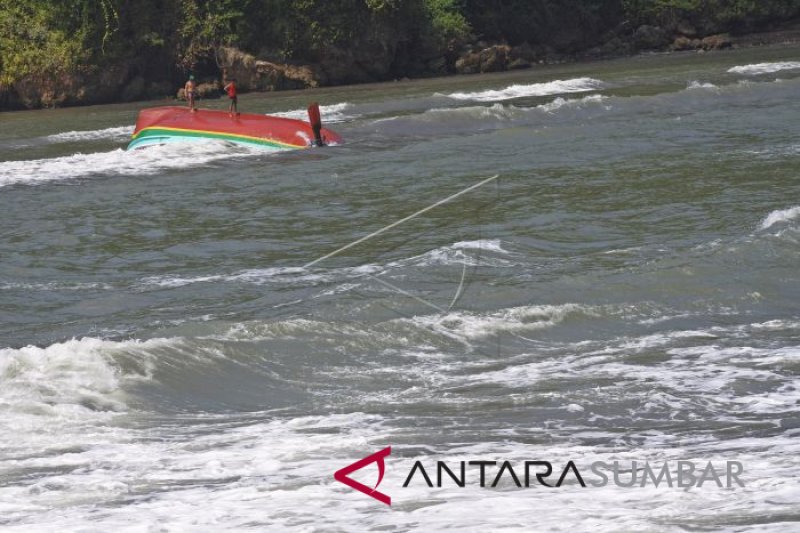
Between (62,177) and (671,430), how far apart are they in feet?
50.6

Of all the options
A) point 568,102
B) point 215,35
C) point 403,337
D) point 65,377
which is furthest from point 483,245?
point 215,35

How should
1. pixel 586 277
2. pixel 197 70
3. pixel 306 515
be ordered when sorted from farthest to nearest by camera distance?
pixel 197 70, pixel 586 277, pixel 306 515

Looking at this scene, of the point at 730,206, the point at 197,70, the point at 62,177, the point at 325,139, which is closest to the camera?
the point at 730,206

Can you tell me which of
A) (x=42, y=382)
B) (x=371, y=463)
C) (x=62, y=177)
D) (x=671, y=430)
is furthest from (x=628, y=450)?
(x=62, y=177)

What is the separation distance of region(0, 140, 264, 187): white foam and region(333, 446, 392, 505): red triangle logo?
1449 centimetres

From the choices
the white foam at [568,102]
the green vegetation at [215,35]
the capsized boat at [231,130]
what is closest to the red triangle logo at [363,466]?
the capsized boat at [231,130]

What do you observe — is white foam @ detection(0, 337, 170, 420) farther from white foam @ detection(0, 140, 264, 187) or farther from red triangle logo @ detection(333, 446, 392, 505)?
white foam @ detection(0, 140, 264, 187)

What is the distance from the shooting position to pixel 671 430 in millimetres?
6902

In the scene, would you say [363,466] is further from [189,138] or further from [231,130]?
[189,138]

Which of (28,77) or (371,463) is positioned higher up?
(28,77)

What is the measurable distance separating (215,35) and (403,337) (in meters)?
32.3

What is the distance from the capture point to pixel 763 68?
33469mm

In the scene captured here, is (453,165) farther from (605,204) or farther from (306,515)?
(306,515)

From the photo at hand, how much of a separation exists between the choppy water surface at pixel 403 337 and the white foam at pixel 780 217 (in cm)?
4
